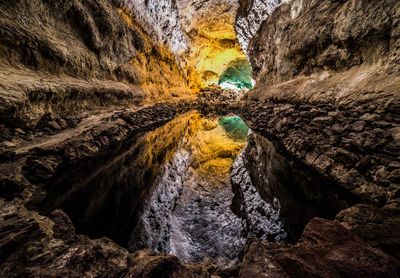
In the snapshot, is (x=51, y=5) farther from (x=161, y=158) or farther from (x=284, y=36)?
(x=284, y=36)

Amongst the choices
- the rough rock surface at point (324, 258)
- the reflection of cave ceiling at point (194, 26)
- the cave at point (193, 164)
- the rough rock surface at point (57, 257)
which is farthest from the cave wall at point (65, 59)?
the rough rock surface at point (324, 258)

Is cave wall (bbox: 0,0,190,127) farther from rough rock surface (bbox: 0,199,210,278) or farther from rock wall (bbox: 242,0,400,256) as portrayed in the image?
rock wall (bbox: 242,0,400,256)

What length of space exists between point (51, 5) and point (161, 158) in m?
4.44

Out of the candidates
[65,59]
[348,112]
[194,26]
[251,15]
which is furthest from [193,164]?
[194,26]

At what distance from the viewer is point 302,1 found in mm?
5727

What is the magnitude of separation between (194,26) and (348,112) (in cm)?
1332

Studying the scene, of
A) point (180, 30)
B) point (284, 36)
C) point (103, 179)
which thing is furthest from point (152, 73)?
point (103, 179)

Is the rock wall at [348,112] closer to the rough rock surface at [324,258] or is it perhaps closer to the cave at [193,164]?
the cave at [193,164]

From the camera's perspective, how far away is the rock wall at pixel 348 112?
1.61 m

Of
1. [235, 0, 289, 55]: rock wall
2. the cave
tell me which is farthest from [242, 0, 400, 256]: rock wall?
[235, 0, 289, 55]: rock wall

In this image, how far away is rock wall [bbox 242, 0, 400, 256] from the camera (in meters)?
1.61

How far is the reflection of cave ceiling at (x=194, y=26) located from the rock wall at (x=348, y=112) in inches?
283

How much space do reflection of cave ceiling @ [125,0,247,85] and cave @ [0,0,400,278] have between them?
9.99ft

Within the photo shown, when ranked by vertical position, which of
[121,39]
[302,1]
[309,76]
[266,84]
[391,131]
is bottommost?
[391,131]
